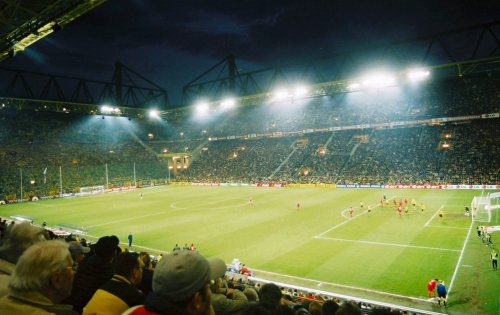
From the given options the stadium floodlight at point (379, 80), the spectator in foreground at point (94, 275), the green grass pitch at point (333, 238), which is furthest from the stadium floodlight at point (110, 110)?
the spectator in foreground at point (94, 275)

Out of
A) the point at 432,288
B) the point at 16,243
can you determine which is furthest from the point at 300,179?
the point at 16,243

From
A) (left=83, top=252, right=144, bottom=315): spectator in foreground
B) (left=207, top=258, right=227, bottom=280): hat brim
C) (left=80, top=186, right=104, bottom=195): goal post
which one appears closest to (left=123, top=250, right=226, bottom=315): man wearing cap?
(left=207, top=258, right=227, bottom=280): hat brim

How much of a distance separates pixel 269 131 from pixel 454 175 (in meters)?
44.1

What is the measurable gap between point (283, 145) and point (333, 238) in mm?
55609

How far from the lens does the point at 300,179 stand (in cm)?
6475

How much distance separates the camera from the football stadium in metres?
18.6

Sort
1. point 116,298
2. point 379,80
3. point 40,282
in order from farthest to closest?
point 379,80
point 116,298
point 40,282

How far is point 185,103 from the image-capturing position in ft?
206

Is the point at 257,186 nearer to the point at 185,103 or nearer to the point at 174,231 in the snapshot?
the point at 185,103

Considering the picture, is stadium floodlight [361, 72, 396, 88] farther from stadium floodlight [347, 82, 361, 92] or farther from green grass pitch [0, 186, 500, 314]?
green grass pitch [0, 186, 500, 314]

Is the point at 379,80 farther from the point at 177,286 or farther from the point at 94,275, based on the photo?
the point at 177,286

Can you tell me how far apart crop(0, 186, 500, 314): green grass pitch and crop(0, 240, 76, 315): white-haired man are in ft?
48.6

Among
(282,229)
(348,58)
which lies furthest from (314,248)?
(348,58)

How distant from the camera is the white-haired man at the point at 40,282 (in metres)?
2.92
